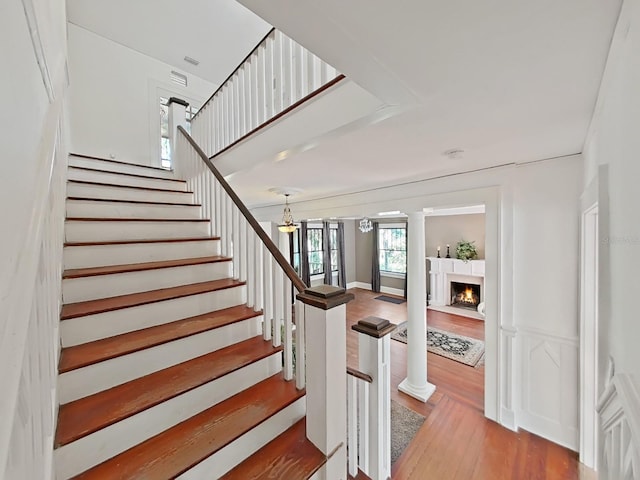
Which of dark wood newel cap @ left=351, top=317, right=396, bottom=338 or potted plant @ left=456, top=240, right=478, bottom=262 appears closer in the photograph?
dark wood newel cap @ left=351, top=317, right=396, bottom=338

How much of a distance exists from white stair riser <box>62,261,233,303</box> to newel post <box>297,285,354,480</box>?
1.13 meters

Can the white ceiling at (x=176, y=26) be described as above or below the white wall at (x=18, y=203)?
above

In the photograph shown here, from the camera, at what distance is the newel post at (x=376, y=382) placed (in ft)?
5.56

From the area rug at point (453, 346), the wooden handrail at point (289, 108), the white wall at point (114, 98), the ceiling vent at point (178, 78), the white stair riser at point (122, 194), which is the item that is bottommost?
the area rug at point (453, 346)

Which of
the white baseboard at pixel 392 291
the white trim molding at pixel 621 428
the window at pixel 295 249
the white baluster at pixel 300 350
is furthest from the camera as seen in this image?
the white baseboard at pixel 392 291

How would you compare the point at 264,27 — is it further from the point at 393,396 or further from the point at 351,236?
the point at 351,236

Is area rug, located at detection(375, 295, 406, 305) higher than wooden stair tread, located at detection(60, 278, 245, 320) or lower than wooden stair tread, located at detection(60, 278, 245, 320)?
lower

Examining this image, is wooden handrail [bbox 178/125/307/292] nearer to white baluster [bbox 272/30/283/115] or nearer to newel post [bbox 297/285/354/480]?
newel post [bbox 297/285/354/480]

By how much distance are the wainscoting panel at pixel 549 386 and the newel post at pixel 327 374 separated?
2134mm

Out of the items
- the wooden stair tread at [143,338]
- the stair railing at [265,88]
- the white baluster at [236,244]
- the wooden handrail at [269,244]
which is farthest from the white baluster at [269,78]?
the wooden stair tread at [143,338]


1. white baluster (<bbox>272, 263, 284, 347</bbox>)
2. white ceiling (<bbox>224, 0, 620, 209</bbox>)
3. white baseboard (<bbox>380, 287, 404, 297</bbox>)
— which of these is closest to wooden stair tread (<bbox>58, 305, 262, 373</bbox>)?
white baluster (<bbox>272, 263, 284, 347</bbox>)

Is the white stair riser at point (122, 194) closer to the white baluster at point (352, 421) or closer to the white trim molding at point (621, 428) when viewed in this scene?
the white baluster at point (352, 421)

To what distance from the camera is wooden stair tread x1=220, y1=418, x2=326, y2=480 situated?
1.25 m

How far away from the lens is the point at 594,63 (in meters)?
0.98
